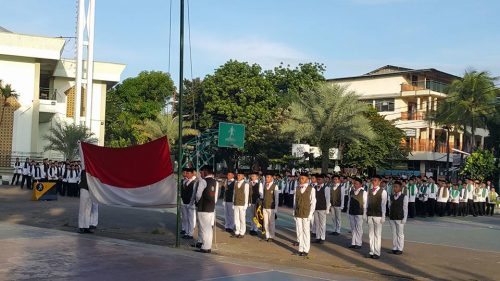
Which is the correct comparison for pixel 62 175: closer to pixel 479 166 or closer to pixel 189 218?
pixel 189 218

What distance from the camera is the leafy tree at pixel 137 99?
190ft

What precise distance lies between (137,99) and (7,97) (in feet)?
69.8

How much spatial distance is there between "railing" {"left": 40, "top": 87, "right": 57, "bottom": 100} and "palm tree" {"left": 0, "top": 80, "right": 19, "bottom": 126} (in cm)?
574

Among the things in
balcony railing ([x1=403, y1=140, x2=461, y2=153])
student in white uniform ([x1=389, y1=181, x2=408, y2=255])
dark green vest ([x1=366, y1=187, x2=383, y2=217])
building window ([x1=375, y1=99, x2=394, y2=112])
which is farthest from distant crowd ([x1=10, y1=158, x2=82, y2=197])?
balcony railing ([x1=403, y1=140, x2=461, y2=153])

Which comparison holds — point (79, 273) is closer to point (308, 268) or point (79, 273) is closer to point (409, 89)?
point (308, 268)

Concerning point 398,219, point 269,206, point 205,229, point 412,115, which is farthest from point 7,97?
point 412,115

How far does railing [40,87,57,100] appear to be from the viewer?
46.0 m

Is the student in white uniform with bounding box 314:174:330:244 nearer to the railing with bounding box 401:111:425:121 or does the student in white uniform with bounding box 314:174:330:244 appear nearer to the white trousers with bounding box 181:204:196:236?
the white trousers with bounding box 181:204:196:236

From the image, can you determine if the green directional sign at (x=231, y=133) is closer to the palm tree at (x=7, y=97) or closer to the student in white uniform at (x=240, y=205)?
the palm tree at (x=7, y=97)

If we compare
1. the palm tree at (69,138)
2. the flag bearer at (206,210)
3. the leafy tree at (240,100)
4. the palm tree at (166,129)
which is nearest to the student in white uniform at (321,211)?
the flag bearer at (206,210)

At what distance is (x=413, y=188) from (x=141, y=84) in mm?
39601

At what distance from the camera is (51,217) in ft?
63.2

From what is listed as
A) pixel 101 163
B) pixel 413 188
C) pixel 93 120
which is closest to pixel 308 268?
pixel 101 163

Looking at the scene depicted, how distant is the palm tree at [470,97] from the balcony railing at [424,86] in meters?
12.4
